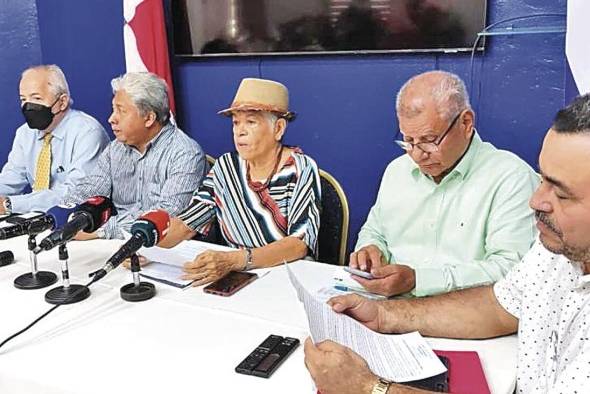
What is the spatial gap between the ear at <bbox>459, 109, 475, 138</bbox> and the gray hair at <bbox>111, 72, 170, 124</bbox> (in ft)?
4.44

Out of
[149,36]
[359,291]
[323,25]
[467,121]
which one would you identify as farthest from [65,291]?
[149,36]

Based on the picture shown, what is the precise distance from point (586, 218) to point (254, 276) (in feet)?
3.28

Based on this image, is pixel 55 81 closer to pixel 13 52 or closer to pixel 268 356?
pixel 13 52

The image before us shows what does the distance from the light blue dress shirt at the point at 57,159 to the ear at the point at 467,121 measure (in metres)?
1.90

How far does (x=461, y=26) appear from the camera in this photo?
103 inches

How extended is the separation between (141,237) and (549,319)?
1.01 metres

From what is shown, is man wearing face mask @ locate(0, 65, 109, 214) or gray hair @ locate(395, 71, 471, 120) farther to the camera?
man wearing face mask @ locate(0, 65, 109, 214)

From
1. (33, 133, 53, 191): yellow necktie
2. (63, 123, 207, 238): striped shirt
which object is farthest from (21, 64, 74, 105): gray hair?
(63, 123, 207, 238): striped shirt

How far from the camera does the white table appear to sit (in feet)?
3.96

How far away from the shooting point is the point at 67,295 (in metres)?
1.63

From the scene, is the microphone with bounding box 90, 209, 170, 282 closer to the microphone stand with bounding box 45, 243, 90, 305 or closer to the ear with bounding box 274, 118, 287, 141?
the microphone stand with bounding box 45, 243, 90, 305

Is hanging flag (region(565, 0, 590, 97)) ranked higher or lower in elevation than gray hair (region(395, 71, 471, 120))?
higher

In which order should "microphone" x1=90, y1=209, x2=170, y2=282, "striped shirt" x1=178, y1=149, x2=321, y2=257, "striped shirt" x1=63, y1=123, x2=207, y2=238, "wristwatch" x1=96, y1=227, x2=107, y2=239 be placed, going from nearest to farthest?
1. "microphone" x1=90, y1=209, x2=170, y2=282
2. "striped shirt" x1=178, y1=149, x2=321, y2=257
3. "wristwatch" x1=96, y1=227, x2=107, y2=239
4. "striped shirt" x1=63, y1=123, x2=207, y2=238

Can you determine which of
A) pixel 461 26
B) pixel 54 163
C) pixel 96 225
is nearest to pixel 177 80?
pixel 54 163
